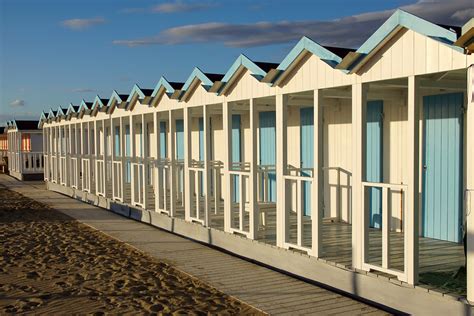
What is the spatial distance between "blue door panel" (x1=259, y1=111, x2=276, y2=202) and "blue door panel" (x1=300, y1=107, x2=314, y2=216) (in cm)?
99

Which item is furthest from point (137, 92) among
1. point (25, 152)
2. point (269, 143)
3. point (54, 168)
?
point (25, 152)

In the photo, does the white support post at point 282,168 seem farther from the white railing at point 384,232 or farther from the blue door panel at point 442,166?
the blue door panel at point 442,166

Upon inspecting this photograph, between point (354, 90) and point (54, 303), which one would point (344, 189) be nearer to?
point (354, 90)

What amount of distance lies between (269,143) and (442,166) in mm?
4522

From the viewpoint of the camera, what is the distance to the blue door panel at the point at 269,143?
450 inches

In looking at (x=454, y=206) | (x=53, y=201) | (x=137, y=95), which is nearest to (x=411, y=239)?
(x=454, y=206)

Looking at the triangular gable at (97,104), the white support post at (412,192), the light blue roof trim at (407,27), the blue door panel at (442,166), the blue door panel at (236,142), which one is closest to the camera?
the light blue roof trim at (407,27)

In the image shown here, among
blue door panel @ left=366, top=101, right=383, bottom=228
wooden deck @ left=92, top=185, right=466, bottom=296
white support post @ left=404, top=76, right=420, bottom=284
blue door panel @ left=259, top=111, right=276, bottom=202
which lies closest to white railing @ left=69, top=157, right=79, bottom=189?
blue door panel @ left=259, top=111, right=276, bottom=202

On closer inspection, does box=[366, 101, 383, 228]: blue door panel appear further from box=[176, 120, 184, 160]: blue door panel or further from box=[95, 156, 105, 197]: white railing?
box=[95, 156, 105, 197]: white railing

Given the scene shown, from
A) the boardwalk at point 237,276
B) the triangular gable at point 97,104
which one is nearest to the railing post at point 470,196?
the boardwalk at point 237,276

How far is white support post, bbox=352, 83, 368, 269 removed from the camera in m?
5.95

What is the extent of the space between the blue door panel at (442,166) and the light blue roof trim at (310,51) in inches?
88.4

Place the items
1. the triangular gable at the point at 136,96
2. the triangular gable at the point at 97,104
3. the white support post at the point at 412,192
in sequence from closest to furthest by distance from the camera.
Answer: the white support post at the point at 412,192
the triangular gable at the point at 136,96
the triangular gable at the point at 97,104

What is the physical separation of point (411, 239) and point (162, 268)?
364 centimetres
